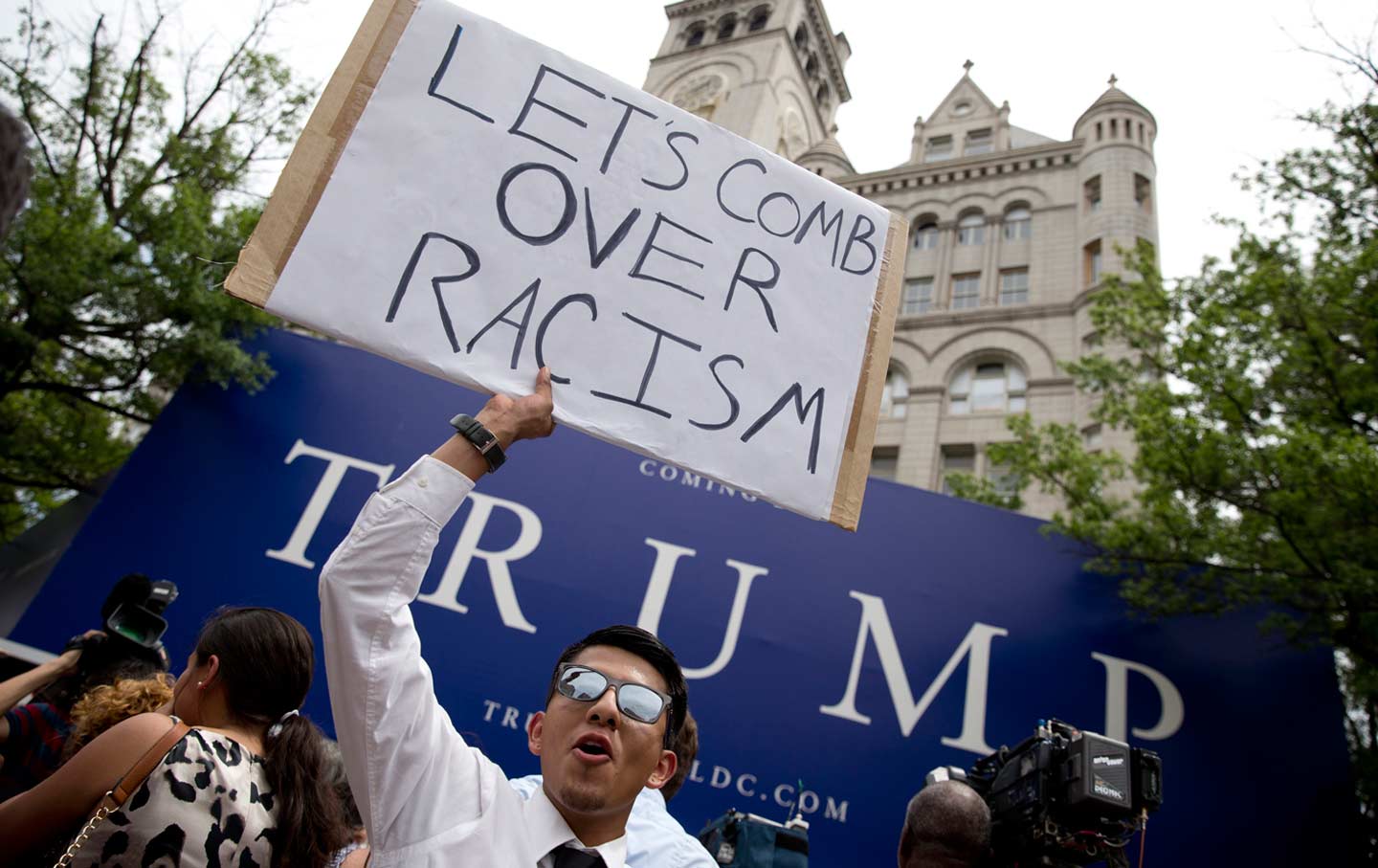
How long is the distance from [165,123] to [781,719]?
1032 centimetres

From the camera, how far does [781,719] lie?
6.23 metres

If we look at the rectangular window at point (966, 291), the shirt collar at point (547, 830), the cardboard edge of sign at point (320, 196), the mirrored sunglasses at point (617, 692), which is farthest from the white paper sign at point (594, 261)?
the rectangular window at point (966, 291)

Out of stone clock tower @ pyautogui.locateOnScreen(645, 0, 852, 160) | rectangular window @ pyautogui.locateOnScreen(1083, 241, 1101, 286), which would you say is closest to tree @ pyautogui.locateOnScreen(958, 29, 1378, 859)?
rectangular window @ pyautogui.locateOnScreen(1083, 241, 1101, 286)

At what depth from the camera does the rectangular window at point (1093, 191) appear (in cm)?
2044

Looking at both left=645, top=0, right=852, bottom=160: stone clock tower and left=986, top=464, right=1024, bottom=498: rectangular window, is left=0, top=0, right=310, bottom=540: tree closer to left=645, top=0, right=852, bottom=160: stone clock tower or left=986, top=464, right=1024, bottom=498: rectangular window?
left=986, top=464, right=1024, bottom=498: rectangular window

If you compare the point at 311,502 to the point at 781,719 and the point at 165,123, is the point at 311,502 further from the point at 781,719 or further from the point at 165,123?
the point at 165,123

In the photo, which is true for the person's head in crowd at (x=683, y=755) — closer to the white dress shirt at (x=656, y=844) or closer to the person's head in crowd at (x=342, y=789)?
the white dress shirt at (x=656, y=844)

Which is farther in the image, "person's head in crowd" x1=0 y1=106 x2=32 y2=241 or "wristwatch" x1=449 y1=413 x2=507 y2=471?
"wristwatch" x1=449 y1=413 x2=507 y2=471

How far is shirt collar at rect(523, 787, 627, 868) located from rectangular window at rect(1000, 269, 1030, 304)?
2041 centimetres

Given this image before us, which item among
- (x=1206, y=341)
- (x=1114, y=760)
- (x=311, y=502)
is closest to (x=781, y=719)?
(x=1114, y=760)

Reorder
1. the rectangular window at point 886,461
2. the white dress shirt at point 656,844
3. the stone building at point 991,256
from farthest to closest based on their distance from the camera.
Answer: the rectangular window at point 886,461, the stone building at point 991,256, the white dress shirt at point 656,844

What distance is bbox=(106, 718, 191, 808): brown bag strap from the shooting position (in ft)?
5.49

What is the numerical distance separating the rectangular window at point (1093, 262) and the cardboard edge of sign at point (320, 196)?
63.5 ft

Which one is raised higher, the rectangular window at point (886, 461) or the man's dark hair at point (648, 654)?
the rectangular window at point (886, 461)
